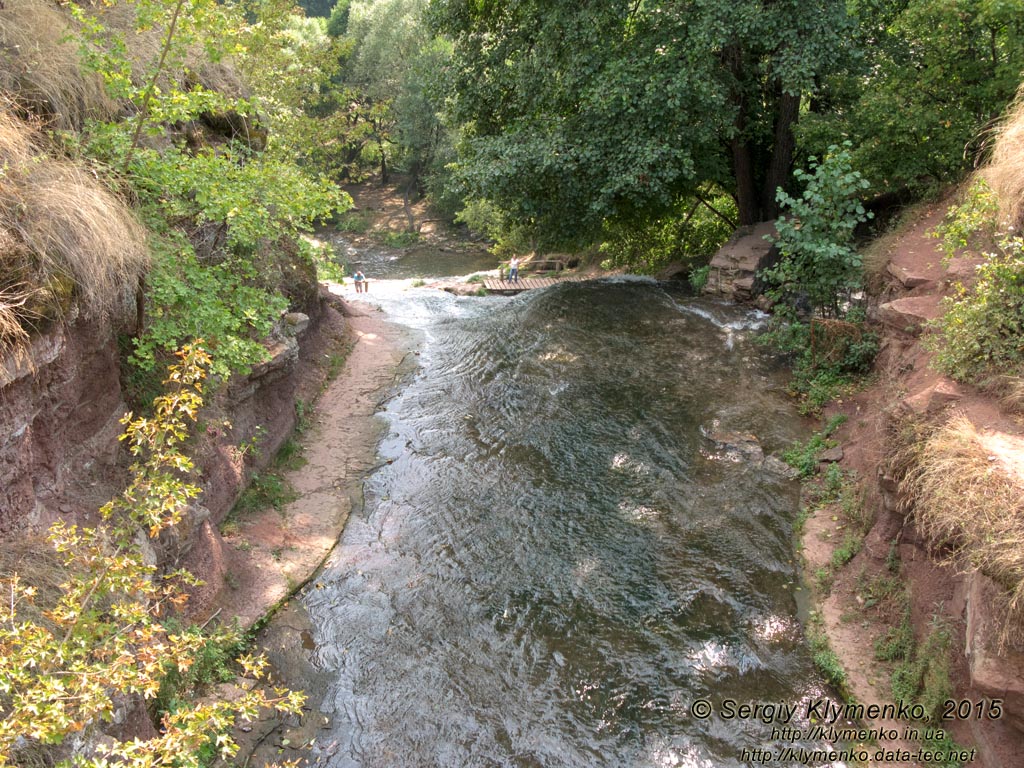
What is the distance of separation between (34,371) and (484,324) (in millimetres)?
13057

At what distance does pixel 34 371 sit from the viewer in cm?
593

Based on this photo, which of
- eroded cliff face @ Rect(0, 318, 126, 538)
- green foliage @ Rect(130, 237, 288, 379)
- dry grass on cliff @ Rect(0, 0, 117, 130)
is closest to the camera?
eroded cliff face @ Rect(0, 318, 126, 538)

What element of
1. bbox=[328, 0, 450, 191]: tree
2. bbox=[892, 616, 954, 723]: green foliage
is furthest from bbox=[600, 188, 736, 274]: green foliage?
bbox=[328, 0, 450, 191]: tree

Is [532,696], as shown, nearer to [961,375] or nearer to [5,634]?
[5,634]

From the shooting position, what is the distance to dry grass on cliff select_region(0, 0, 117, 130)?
24.5 ft

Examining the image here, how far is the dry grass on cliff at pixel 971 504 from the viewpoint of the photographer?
17.5 ft

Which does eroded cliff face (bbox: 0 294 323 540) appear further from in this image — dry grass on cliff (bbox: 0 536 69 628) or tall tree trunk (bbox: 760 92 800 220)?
tall tree trunk (bbox: 760 92 800 220)

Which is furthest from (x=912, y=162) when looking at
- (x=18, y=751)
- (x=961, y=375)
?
(x=18, y=751)

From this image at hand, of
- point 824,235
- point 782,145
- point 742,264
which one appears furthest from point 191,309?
point 782,145

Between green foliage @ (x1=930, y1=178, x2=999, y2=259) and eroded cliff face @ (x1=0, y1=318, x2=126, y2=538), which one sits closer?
eroded cliff face @ (x1=0, y1=318, x2=126, y2=538)

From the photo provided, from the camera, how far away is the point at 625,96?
14.9 meters

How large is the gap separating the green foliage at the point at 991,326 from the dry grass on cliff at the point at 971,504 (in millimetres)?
929

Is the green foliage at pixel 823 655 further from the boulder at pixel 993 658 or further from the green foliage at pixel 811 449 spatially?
the green foliage at pixel 811 449

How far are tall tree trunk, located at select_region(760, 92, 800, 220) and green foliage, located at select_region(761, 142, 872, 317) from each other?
4740mm
